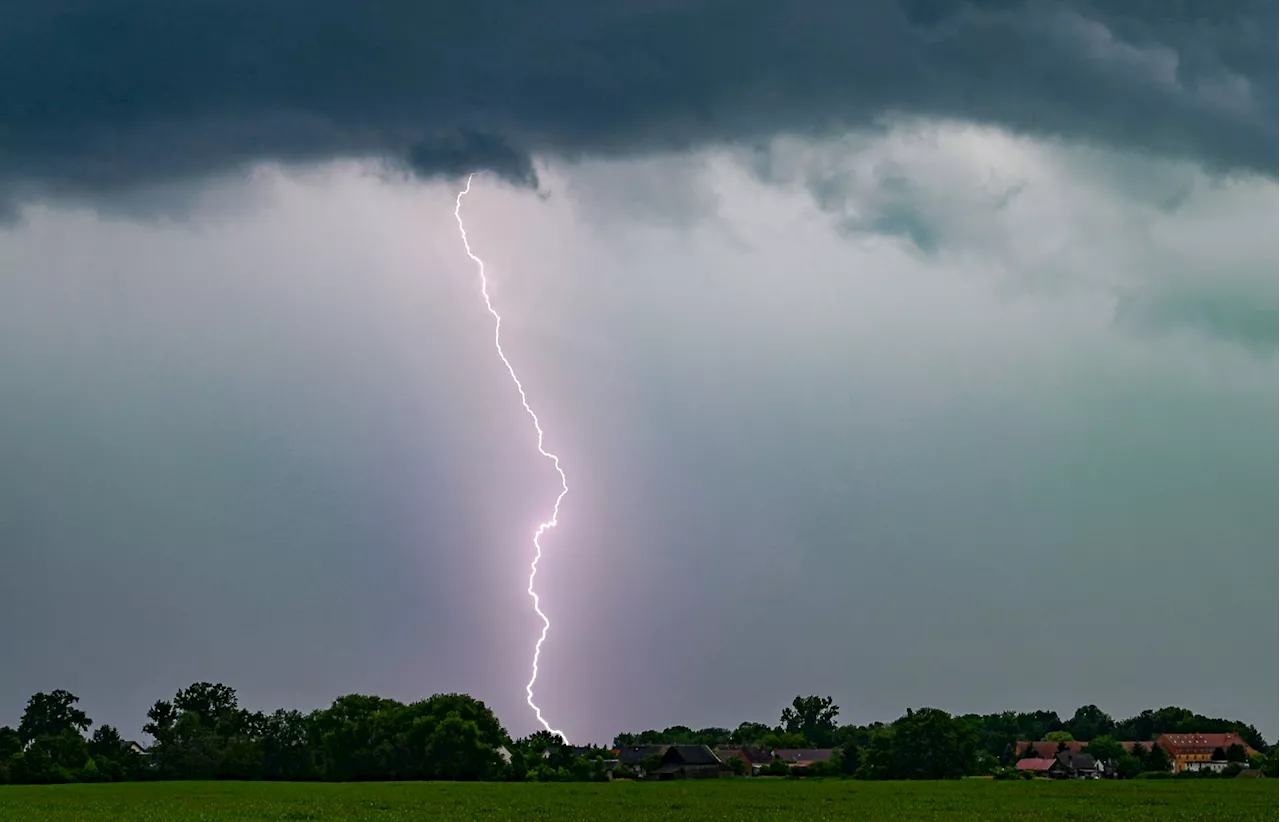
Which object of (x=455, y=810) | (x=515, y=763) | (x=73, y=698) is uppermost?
(x=73, y=698)

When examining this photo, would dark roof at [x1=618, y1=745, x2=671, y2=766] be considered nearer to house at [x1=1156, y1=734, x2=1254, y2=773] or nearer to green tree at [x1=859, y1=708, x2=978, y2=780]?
green tree at [x1=859, y1=708, x2=978, y2=780]

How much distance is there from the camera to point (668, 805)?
→ 4750 cm

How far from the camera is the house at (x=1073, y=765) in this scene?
148425 mm

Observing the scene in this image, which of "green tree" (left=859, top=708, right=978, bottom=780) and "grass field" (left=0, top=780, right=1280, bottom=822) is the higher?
"green tree" (left=859, top=708, right=978, bottom=780)

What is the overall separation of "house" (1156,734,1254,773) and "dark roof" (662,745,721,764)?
80336 mm

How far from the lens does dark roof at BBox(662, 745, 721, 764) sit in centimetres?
13088

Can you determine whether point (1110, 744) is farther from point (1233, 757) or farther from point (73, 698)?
point (73, 698)

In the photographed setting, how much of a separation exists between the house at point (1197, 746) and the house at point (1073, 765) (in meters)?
17.8

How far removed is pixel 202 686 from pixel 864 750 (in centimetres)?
6836

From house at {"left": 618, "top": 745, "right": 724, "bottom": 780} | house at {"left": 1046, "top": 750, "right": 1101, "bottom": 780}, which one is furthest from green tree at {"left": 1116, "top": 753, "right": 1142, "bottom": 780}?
house at {"left": 618, "top": 745, "right": 724, "bottom": 780}

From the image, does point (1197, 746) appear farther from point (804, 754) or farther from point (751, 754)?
point (751, 754)

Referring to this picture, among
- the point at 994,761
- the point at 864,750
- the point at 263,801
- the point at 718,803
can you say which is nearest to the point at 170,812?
the point at 263,801

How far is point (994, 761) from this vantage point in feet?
378

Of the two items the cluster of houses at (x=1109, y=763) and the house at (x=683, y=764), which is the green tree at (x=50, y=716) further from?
the cluster of houses at (x=1109, y=763)
